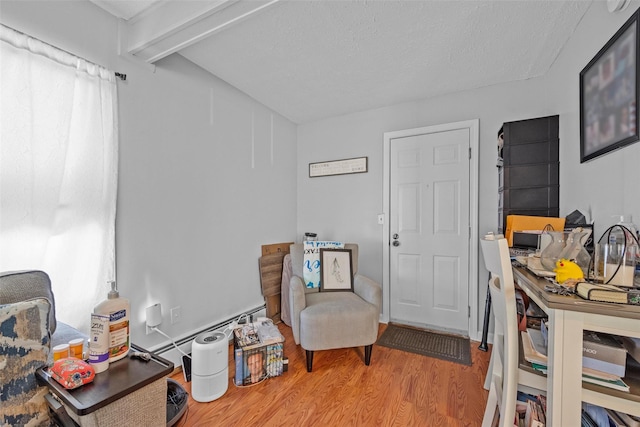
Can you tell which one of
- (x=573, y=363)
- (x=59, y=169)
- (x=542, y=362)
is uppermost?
(x=59, y=169)

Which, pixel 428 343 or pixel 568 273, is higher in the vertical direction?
pixel 568 273

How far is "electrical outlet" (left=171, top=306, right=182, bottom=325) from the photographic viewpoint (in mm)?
1891

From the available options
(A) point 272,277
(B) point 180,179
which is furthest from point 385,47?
(A) point 272,277

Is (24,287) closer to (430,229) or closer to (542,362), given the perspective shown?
(542,362)

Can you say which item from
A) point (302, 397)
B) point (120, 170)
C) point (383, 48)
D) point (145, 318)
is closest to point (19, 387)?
point (145, 318)

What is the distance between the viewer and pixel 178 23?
1.44 meters

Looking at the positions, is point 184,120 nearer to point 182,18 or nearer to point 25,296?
point 182,18

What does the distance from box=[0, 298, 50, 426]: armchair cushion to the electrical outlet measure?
102 centimetres

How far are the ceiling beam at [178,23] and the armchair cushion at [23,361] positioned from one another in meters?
1.47

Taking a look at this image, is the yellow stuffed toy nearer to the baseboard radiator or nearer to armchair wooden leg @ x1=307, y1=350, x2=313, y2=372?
armchair wooden leg @ x1=307, y1=350, x2=313, y2=372

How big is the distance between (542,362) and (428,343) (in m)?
1.46

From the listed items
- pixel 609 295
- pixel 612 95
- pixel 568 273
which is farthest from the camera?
pixel 612 95

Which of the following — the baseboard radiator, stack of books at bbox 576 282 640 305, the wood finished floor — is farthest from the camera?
the baseboard radiator

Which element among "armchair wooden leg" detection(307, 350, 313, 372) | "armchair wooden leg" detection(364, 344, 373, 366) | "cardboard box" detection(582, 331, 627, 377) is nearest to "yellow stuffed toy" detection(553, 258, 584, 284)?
"cardboard box" detection(582, 331, 627, 377)
